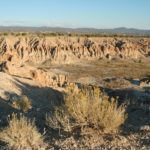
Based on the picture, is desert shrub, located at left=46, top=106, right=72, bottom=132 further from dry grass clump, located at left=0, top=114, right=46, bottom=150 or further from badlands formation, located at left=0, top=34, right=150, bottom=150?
dry grass clump, located at left=0, top=114, right=46, bottom=150

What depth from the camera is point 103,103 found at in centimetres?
904

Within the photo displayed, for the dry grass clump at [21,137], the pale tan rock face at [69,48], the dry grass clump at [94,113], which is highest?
the dry grass clump at [94,113]

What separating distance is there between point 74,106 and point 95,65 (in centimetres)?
5107

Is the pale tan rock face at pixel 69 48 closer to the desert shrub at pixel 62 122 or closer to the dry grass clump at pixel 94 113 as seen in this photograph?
the desert shrub at pixel 62 122

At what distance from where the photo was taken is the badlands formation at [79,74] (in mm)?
9039

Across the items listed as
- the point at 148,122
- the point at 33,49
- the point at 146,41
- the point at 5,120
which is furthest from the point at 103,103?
the point at 146,41

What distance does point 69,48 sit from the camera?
67250 mm

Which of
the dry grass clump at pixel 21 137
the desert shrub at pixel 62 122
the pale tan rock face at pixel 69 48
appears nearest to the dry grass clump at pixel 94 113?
the desert shrub at pixel 62 122

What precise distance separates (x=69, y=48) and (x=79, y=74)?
18773 millimetres

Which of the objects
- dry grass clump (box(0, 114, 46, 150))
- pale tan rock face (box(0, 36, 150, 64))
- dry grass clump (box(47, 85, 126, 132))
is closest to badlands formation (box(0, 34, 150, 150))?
pale tan rock face (box(0, 36, 150, 64))

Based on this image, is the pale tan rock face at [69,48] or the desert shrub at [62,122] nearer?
the desert shrub at [62,122]

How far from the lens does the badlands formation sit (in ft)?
29.7

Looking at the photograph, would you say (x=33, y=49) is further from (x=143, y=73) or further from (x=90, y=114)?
(x=90, y=114)

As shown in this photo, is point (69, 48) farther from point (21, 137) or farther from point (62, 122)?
point (21, 137)
